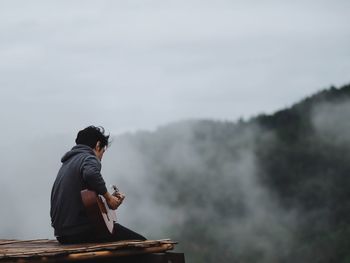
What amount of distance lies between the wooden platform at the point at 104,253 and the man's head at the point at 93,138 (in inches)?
47.8

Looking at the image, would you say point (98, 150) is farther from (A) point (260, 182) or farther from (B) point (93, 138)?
(A) point (260, 182)

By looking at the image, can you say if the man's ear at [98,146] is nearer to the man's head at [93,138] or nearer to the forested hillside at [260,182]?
the man's head at [93,138]

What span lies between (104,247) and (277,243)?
72.0 metres

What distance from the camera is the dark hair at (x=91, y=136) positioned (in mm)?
8039

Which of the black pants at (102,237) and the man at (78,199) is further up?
the man at (78,199)

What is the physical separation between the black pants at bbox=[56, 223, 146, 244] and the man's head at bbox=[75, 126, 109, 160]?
888 mm

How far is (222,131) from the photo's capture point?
9506cm

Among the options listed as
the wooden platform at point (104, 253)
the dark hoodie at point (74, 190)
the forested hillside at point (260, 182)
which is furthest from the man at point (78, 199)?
the forested hillside at point (260, 182)

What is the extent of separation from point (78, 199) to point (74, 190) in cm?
11

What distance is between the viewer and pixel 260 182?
8444cm

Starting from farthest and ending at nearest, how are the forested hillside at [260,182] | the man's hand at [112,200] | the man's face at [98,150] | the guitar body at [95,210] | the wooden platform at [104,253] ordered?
the forested hillside at [260,182] < the man's face at [98,150] < the man's hand at [112,200] < the guitar body at [95,210] < the wooden platform at [104,253]

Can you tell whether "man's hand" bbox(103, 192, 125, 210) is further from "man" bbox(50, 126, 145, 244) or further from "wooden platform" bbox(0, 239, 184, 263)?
"wooden platform" bbox(0, 239, 184, 263)

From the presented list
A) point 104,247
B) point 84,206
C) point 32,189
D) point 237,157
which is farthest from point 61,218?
point 32,189

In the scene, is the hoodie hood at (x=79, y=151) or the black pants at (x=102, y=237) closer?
the black pants at (x=102, y=237)
